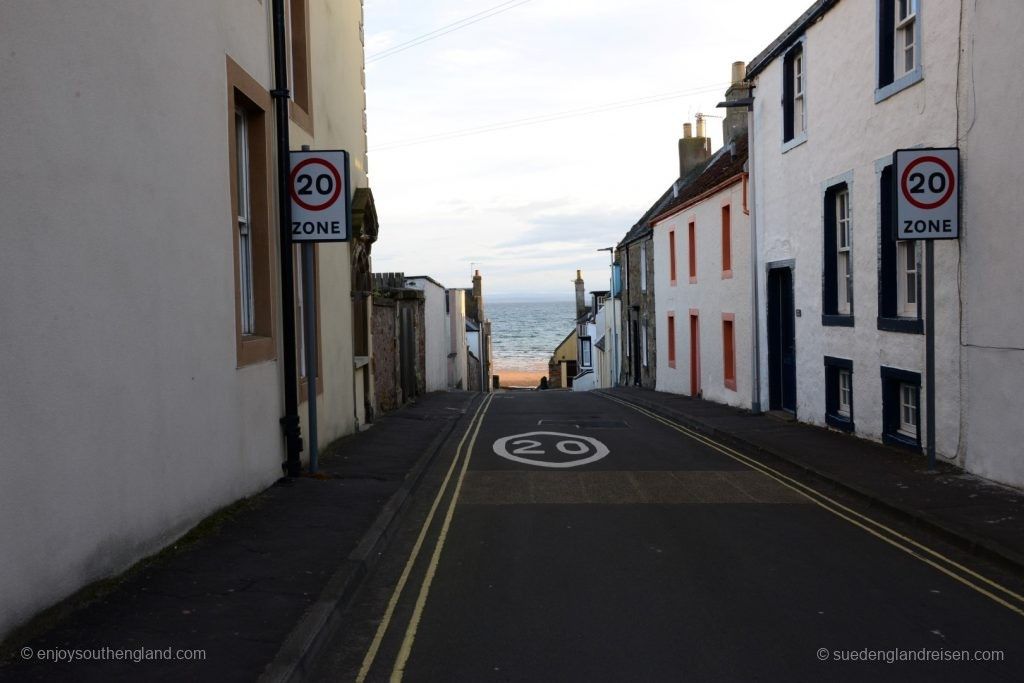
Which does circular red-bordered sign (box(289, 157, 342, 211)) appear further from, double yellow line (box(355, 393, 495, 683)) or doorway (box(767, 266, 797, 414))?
doorway (box(767, 266, 797, 414))

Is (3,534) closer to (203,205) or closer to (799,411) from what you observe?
(203,205)

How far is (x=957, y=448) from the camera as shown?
11.2 metres

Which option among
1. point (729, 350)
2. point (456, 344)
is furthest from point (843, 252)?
point (456, 344)

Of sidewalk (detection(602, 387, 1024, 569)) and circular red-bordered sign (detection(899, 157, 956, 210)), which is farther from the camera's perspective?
circular red-bordered sign (detection(899, 157, 956, 210))

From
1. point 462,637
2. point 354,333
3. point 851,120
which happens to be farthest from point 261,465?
point 851,120

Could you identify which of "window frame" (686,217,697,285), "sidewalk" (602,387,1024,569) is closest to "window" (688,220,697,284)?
"window frame" (686,217,697,285)

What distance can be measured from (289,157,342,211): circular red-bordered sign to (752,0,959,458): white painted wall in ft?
24.1

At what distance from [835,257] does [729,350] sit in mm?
7818

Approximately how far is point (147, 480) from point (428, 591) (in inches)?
87.9

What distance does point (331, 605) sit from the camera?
19.8ft

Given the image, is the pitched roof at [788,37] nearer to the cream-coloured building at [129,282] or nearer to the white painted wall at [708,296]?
the white painted wall at [708,296]

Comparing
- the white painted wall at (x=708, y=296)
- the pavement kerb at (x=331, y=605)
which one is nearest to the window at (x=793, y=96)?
the white painted wall at (x=708, y=296)

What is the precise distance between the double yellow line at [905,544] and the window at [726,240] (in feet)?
34.2

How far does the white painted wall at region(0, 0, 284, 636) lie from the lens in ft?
17.1
